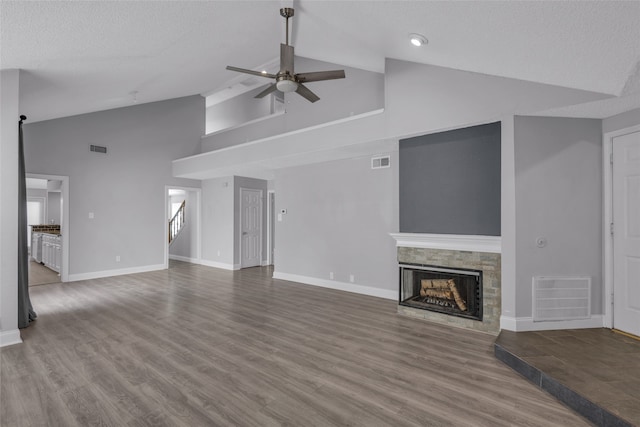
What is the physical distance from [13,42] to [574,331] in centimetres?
607

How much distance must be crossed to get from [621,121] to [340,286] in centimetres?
440

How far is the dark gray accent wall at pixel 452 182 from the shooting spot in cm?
377

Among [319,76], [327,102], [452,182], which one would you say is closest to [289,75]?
[319,76]

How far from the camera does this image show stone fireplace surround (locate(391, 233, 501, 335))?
365cm

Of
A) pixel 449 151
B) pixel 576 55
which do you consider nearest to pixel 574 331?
pixel 449 151

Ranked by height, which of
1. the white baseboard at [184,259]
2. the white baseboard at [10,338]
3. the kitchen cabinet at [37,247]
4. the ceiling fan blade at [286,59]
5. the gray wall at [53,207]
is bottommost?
the white baseboard at [184,259]

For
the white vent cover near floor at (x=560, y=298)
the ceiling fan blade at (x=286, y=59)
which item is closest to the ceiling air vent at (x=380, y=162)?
the ceiling fan blade at (x=286, y=59)

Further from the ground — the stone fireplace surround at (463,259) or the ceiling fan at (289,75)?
the ceiling fan at (289,75)

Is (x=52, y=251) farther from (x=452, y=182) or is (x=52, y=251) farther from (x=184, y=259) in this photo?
(x=452, y=182)

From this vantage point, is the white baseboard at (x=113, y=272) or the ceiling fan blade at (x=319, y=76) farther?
the white baseboard at (x=113, y=272)

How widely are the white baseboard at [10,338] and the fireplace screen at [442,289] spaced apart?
447 centimetres

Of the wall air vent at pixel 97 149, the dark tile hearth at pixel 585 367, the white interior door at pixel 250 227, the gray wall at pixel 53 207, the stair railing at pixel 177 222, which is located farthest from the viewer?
the gray wall at pixel 53 207

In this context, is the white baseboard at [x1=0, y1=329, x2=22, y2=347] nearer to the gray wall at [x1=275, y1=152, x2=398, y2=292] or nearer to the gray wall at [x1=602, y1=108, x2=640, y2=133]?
the gray wall at [x1=275, y1=152, x2=398, y2=292]

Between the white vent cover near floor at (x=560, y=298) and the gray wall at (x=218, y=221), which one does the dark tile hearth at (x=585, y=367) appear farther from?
the gray wall at (x=218, y=221)
